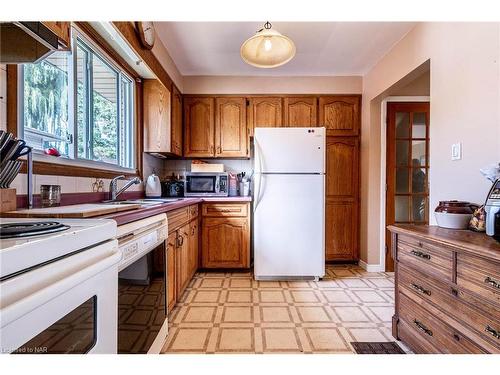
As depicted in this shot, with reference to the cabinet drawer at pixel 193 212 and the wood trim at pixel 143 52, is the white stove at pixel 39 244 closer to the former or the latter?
the wood trim at pixel 143 52

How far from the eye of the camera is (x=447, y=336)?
1273 millimetres

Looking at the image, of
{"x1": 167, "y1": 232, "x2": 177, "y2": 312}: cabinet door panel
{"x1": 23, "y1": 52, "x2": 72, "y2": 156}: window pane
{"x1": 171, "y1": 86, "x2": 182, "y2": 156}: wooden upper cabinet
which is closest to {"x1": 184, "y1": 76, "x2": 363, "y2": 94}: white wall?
{"x1": 171, "y1": 86, "x2": 182, "y2": 156}: wooden upper cabinet

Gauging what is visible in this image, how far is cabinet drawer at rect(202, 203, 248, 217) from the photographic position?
3.10m

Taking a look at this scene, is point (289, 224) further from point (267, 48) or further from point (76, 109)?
point (76, 109)

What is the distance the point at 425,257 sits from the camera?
143 centimetres

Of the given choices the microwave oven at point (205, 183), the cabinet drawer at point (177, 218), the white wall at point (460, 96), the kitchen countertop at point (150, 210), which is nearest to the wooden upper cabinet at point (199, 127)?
the microwave oven at point (205, 183)

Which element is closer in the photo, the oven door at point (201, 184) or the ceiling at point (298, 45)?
the ceiling at point (298, 45)

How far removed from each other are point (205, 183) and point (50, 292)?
279cm

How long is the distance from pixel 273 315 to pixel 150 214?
4.29 feet

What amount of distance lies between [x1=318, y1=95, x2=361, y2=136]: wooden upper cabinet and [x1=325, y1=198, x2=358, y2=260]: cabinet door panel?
95 cm

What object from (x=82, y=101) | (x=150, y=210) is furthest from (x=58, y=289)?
(x=82, y=101)

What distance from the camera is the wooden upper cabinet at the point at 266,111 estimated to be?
344 cm

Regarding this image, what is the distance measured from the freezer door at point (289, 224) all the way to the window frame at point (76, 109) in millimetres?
1310
